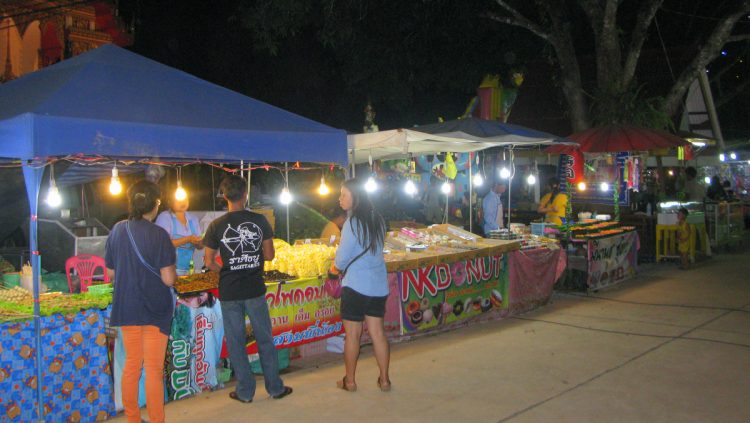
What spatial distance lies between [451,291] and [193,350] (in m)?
3.62

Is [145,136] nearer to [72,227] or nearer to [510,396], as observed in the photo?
[510,396]

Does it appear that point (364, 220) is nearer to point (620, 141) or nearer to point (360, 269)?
point (360, 269)

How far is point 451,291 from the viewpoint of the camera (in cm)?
808

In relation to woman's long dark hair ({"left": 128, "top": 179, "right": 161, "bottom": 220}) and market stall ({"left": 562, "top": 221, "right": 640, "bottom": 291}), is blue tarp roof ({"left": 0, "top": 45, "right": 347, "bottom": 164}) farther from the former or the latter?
market stall ({"left": 562, "top": 221, "right": 640, "bottom": 291})

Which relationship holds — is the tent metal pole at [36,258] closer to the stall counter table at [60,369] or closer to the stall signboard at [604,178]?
the stall counter table at [60,369]

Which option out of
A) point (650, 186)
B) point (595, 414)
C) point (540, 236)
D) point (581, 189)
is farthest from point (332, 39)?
point (595, 414)

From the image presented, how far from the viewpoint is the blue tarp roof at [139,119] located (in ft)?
15.0

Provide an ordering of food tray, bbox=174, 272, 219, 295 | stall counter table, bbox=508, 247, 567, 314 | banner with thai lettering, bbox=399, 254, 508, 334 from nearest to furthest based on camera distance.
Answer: food tray, bbox=174, 272, 219, 295 < banner with thai lettering, bbox=399, 254, 508, 334 < stall counter table, bbox=508, 247, 567, 314

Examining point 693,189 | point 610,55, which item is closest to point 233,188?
point 610,55

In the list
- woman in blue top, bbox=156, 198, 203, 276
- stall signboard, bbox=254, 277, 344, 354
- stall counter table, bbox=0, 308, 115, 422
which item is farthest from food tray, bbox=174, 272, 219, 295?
woman in blue top, bbox=156, 198, 203, 276

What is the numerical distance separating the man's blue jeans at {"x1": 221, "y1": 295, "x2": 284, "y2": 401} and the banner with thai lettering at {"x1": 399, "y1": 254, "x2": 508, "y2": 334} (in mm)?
2371

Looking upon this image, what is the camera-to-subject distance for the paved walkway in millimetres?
5129

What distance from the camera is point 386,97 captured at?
18.0 meters

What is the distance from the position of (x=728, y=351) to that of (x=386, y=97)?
Answer: 12735mm
